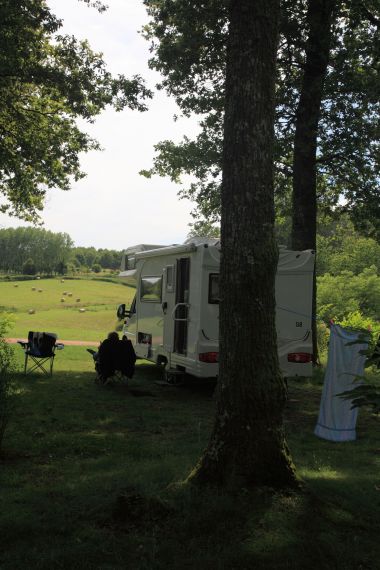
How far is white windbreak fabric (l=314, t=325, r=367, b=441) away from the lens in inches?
305

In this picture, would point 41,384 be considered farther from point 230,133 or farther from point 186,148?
point 186,148

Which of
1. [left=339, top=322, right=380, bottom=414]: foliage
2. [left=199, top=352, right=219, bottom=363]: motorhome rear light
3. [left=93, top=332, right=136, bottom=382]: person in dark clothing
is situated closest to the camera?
[left=339, top=322, right=380, bottom=414]: foliage

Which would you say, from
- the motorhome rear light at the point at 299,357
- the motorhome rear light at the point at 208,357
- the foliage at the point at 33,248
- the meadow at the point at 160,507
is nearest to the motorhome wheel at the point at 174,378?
the motorhome rear light at the point at 208,357

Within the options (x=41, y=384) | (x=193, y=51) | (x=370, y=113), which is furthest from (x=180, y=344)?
(x=370, y=113)

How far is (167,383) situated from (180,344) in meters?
1.07

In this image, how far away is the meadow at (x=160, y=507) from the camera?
3537 millimetres

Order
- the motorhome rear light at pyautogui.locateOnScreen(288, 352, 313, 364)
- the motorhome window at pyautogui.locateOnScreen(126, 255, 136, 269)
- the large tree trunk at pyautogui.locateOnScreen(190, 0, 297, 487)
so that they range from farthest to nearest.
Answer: the motorhome window at pyautogui.locateOnScreen(126, 255, 136, 269) → the motorhome rear light at pyautogui.locateOnScreen(288, 352, 313, 364) → the large tree trunk at pyautogui.locateOnScreen(190, 0, 297, 487)

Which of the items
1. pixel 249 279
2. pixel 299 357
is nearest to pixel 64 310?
pixel 299 357

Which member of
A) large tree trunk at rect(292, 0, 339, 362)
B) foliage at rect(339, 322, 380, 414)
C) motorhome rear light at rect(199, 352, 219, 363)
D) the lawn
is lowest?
the lawn

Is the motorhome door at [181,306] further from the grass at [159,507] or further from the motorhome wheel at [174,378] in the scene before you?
the grass at [159,507]

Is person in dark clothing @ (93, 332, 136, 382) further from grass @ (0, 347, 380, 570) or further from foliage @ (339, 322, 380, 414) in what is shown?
foliage @ (339, 322, 380, 414)

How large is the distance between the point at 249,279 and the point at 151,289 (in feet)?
27.2

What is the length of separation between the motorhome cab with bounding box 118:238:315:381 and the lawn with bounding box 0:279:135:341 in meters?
11.8

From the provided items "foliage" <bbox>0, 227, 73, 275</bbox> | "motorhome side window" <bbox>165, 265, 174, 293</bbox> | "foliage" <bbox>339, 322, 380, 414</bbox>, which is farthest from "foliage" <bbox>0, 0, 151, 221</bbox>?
"foliage" <bbox>0, 227, 73, 275</bbox>
